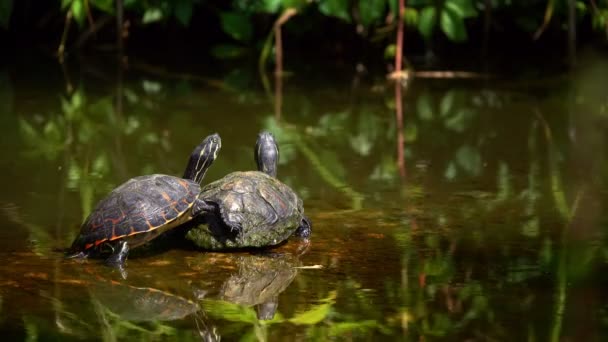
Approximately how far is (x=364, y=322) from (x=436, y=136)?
3.27m

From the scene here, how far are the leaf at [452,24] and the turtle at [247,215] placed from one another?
15.4 ft

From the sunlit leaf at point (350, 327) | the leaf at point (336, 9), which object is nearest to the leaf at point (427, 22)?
the leaf at point (336, 9)

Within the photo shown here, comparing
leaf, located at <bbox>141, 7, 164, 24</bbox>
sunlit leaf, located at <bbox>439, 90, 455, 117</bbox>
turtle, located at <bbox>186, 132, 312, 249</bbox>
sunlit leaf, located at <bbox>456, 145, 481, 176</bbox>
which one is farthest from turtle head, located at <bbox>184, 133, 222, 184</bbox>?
leaf, located at <bbox>141, 7, 164, 24</bbox>

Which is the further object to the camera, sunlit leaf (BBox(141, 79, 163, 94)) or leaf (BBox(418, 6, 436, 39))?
leaf (BBox(418, 6, 436, 39))

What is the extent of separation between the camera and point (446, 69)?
911cm

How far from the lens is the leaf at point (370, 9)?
8.48 m

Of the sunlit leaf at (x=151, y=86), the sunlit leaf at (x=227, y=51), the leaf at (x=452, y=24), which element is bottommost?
the sunlit leaf at (x=151, y=86)

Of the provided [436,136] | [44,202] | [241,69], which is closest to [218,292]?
[44,202]

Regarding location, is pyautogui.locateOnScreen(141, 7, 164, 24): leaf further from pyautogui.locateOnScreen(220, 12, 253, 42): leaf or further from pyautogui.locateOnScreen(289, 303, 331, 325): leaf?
pyautogui.locateOnScreen(289, 303, 331, 325): leaf

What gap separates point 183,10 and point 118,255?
580cm

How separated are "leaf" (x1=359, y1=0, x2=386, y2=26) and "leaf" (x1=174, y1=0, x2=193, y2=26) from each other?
5.72ft

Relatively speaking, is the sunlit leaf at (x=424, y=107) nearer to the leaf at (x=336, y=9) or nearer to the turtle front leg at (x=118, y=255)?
the leaf at (x=336, y=9)

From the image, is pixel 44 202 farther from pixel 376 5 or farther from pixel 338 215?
pixel 376 5

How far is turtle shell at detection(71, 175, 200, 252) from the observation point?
3773mm
